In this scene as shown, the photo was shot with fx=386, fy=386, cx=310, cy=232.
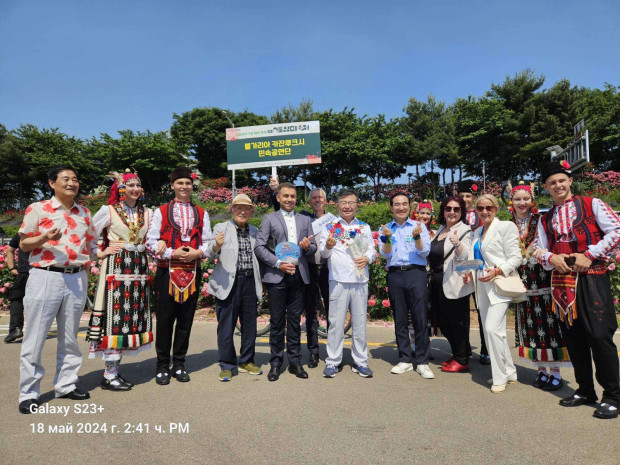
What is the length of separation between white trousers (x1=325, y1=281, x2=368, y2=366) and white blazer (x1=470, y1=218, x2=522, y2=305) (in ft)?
4.59

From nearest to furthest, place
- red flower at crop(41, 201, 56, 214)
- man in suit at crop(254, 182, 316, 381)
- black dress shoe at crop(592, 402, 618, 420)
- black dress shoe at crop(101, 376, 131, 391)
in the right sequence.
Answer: black dress shoe at crop(592, 402, 618, 420), red flower at crop(41, 201, 56, 214), black dress shoe at crop(101, 376, 131, 391), man in suit at crop(254, 182, 316, 381)

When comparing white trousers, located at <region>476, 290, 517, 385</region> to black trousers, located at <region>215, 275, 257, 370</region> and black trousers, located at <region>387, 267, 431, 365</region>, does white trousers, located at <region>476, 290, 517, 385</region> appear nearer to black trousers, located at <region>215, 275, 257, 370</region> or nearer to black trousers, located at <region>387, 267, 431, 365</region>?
black trousers, located at <region>387, 267, 431, 365</region>

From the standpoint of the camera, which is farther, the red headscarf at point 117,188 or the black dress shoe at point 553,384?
the red headscarf at point 117,188

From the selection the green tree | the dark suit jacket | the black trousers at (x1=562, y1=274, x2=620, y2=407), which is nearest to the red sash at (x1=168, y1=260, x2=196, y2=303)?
the dark suit jacket

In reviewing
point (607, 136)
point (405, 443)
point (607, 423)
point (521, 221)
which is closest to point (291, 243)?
point (405, 443)

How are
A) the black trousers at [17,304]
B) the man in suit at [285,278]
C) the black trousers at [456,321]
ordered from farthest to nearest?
the black trousers at [17,304]
the black trousers at [456,321]
the man in suit at [285,278]

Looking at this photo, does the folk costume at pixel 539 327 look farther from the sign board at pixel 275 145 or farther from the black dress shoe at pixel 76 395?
the sign board at pixel 275 145

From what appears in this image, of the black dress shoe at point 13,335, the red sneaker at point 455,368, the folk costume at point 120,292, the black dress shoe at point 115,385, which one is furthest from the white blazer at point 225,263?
the black dress shoe at point 13,335

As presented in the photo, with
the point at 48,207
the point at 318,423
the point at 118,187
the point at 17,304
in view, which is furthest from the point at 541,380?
the point at 17,304

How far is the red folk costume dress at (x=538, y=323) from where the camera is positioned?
13.1 ft

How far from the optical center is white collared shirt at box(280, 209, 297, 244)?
4797mm

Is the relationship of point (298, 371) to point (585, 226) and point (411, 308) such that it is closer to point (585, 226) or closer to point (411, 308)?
point (411, 308)

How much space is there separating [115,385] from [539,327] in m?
4.54

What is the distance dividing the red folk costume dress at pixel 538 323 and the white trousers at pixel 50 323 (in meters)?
4.64
